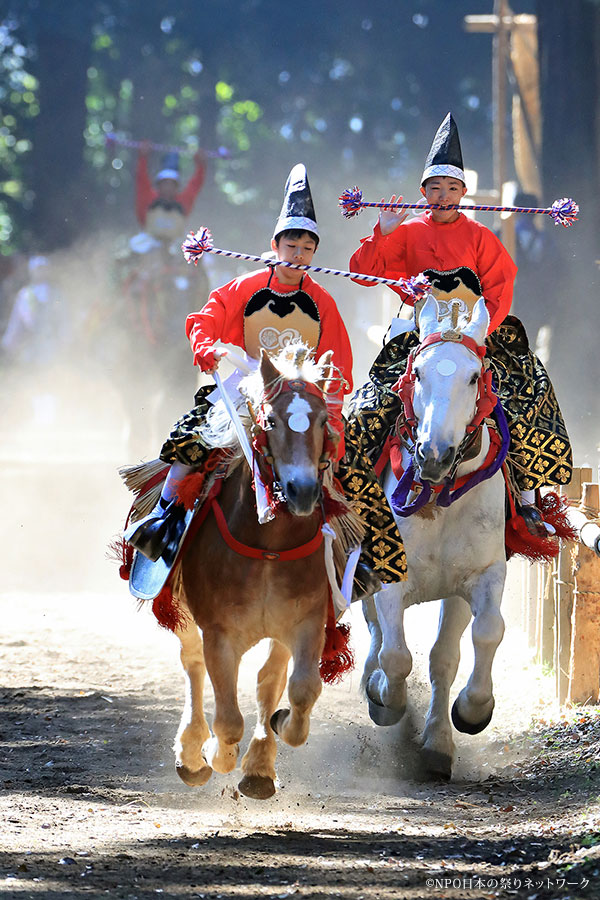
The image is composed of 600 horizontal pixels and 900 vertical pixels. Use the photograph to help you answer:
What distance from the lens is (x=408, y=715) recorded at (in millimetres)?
8102

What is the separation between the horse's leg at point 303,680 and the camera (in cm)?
573

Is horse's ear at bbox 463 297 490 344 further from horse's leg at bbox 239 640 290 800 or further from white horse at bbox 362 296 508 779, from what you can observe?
horse's leg at bbox 239 640 290 800

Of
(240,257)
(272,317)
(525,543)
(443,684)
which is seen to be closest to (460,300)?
(272,317)

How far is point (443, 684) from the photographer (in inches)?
295

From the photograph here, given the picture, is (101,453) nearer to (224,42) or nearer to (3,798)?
(224,42)

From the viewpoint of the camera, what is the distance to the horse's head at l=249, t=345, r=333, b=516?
17.1 ft

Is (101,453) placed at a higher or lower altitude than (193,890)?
higher

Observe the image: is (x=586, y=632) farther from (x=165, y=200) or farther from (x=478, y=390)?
(x=165, y=200)

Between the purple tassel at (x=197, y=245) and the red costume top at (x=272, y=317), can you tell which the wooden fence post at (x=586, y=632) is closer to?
the red costume top at (x=272, y=317)

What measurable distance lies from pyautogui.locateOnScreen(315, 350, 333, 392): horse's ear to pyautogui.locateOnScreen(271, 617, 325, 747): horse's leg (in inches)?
39.9

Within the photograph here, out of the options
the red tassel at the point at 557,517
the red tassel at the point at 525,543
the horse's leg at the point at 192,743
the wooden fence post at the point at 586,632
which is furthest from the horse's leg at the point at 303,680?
the wooden fence post at the point at 586,632

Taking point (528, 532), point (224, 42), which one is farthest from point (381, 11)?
point (528, 532)

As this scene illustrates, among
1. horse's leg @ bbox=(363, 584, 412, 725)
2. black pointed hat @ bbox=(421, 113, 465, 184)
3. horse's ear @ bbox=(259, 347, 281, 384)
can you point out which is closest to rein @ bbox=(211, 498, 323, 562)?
horse's ear @ bbox=(259, 347, 281, 384)

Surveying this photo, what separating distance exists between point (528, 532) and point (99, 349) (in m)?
22.2
